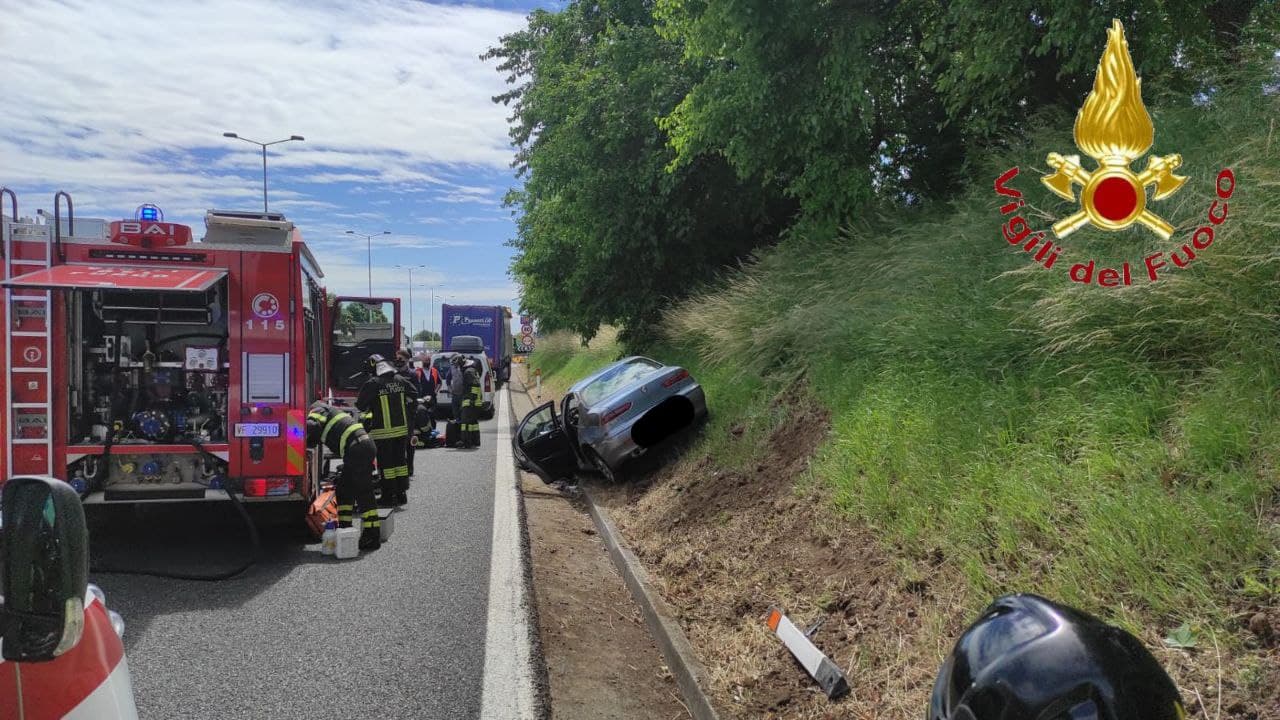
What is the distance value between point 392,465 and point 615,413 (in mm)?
2610

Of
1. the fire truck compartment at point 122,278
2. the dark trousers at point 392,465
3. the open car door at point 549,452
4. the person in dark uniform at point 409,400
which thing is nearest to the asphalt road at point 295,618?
the dark trousers at point 392,465

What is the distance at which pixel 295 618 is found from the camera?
18.8 feet

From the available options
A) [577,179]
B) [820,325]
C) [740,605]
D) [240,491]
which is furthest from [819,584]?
[577,179]

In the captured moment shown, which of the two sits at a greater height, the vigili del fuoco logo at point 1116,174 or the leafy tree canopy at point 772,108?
the leafy tree canopy at point 772,108

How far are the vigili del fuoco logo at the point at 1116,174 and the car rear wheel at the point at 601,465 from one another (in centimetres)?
548

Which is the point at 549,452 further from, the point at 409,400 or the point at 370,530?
the point at 370,530

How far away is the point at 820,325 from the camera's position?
8656mm

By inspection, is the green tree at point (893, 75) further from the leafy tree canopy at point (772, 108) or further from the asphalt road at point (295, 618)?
the asphalt road at point (295, 618)

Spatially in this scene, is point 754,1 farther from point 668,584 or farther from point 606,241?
point 606,241

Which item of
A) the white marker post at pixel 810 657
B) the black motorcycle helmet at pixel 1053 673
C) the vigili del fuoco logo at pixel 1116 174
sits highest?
the vigili del fuoco logo at pixel 1116 174

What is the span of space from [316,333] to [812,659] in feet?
25.0

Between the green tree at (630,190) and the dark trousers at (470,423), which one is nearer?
the green tree at (630,190)

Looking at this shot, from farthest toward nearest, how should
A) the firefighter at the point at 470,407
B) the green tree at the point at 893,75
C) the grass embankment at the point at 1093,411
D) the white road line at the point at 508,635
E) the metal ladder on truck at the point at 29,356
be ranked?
the firefighter at the point at 470,407 → the green tree at the point at 893,75 → the metal ladder on truck at the point at 29,356 → the white road line at the point at 508,635 → the grass embankment at the point at 1093,411

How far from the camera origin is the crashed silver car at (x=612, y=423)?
996 centimetres
